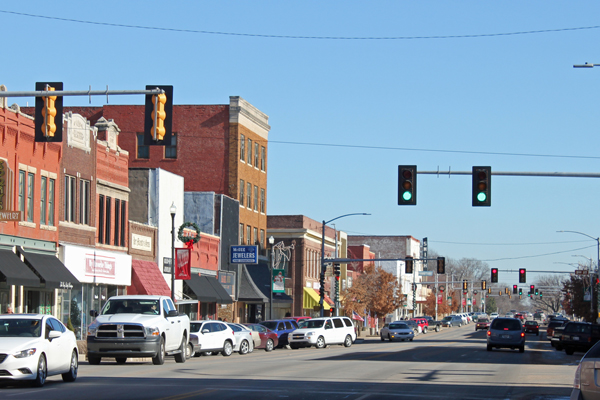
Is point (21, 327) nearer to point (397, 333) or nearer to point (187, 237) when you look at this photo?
point (187, 237)

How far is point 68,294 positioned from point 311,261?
138 feet

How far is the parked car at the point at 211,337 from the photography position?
1319 inches

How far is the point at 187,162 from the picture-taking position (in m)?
62.4

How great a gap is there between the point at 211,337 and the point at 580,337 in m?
18.6

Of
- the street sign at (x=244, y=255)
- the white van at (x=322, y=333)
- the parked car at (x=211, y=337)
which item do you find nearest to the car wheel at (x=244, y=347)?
the parked car at (x=211, y=337)

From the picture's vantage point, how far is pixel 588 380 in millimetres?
11594

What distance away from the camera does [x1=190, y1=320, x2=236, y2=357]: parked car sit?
110ft

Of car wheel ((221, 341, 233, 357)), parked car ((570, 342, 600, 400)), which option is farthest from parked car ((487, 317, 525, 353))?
parked car ((570, 342, 600, 400))

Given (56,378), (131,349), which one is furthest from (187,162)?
(56,378)

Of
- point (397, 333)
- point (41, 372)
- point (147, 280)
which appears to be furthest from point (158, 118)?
point (397, 333)

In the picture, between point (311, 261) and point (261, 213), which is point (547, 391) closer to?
point (261, 213)

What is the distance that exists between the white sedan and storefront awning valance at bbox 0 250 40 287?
1201cm

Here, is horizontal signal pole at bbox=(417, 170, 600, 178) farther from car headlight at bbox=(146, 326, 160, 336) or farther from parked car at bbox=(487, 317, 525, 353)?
parked car at bbox=(487, 317, 525, 353)

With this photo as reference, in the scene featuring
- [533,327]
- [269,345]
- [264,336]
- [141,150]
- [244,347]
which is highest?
[141,150]
